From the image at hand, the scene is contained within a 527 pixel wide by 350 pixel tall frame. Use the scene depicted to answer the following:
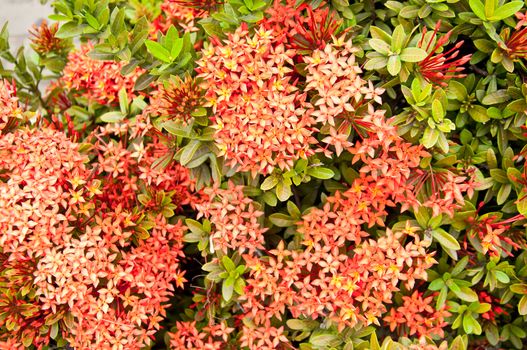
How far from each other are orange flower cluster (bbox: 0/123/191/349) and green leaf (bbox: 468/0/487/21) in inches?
49.9

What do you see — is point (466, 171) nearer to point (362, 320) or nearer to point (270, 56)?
point (362, 320)

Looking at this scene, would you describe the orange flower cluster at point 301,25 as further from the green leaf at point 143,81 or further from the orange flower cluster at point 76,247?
the orange flower cluster at point 76,247

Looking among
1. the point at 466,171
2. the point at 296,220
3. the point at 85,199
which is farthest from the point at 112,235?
the point at 466,171

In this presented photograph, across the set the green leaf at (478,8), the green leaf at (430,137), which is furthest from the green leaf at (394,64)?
the green leaf at (478,8)

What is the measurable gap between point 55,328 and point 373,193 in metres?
1.30

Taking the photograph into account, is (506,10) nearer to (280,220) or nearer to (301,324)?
(280,220)

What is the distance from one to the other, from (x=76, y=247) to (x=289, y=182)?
2.59ft

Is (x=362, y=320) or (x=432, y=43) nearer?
(x=432, y=43)

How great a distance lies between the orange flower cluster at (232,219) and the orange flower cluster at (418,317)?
0.60 meters

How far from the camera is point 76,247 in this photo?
1955 mm

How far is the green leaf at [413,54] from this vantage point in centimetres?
178

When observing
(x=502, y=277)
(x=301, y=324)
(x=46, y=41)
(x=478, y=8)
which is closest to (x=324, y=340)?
(x=301, y=324)

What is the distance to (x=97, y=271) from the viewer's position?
Result: 1.97 meters

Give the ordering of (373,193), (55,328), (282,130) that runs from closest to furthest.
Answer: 1. (282,130)
2. (373,193)
3. (55,328)
